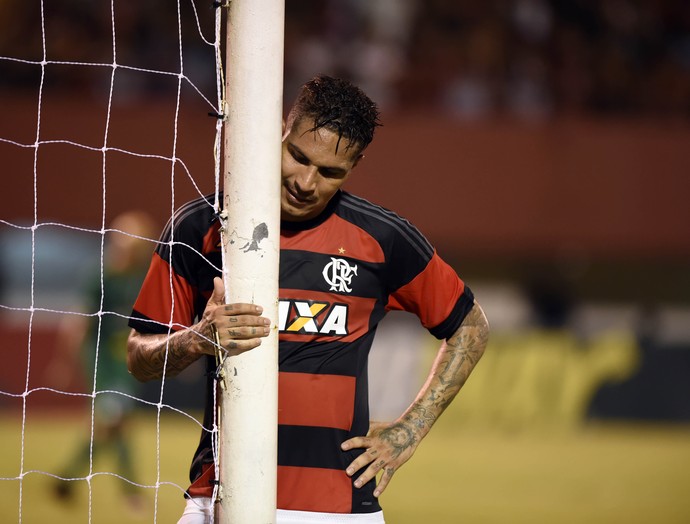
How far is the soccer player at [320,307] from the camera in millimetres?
2822

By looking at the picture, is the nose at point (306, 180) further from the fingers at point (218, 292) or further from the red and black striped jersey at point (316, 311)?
the fingers at point (218, 292)

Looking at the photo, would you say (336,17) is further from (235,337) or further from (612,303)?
(235,337)

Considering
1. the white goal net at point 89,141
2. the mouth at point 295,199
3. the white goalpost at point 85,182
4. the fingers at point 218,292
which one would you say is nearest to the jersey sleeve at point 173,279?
the mouth at point 295,199

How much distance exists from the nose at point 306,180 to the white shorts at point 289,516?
3.03ft

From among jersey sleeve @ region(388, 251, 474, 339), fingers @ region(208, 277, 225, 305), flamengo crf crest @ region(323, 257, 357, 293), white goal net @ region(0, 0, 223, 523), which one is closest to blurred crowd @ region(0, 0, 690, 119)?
white goal net @ region(0, 0, 223, 523)

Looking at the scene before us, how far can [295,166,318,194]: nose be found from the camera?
2.78 metres

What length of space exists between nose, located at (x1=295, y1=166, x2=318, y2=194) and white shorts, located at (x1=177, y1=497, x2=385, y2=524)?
3.03 ft

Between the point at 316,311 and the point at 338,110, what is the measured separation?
0.60 m

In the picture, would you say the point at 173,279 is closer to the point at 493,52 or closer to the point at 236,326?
the point at 236,326

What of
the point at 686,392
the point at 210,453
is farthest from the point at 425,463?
the point at 210,453

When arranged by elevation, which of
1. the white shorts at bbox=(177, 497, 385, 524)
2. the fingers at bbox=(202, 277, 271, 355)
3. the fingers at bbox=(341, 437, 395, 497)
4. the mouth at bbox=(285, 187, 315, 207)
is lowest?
the white shorts at bbox=(177, 497, 385, 524)

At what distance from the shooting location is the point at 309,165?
2797 millimetres

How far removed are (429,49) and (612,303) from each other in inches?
172

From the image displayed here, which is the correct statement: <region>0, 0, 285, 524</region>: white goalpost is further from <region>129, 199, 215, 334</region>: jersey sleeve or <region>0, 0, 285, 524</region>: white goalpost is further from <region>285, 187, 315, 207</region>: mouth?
<region>285, 187, 315, 207</region>: mouth
